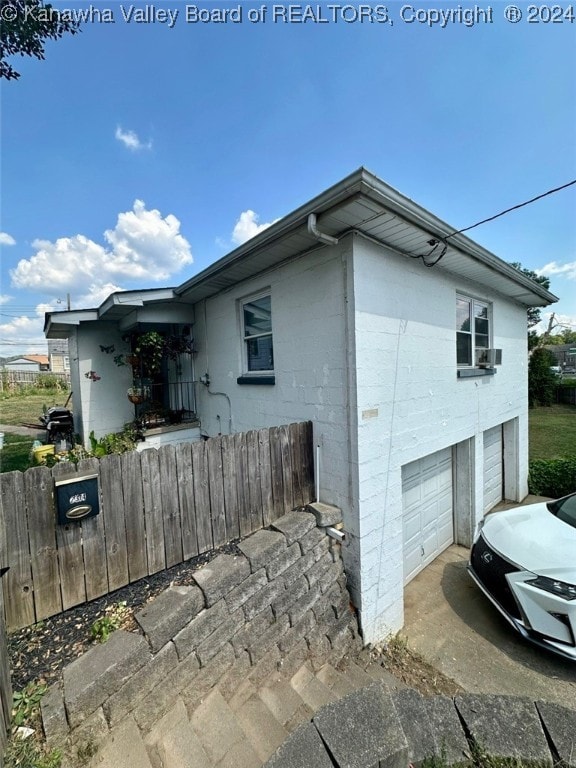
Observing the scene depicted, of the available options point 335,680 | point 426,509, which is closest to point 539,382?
point 426,509

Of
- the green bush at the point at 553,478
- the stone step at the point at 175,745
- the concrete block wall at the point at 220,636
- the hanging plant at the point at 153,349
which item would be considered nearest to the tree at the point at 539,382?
the green bush at the point at 553,478

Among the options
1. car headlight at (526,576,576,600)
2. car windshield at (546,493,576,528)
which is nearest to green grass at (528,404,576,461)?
car windshield at (546,493,576,528)

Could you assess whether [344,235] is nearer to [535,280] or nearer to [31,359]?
[535,280]

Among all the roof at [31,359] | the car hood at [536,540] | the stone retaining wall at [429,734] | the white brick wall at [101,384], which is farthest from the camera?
the roof at [31,359]

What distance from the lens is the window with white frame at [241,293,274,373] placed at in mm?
4941

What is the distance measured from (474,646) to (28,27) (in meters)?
8.48

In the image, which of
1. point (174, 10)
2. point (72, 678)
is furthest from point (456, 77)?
point (72, 678)

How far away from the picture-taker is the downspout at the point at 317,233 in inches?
125

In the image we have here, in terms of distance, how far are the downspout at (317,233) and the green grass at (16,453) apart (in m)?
7.18

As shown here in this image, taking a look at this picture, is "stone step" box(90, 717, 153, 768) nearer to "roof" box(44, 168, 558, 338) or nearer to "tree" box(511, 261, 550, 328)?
"roof" box(44, 168, 558, 338)

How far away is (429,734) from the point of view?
61.9 inches

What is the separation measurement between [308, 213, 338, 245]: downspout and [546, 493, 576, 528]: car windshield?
4.74 metres

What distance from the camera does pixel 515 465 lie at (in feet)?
25.2

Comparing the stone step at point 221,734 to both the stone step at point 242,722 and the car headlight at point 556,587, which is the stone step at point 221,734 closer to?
the stone step at point 242,722
